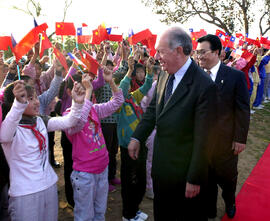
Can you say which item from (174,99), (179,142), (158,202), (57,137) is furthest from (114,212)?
(57,137)

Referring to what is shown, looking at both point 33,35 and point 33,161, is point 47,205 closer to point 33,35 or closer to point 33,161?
point 33,161

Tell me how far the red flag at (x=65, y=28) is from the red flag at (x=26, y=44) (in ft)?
6.83

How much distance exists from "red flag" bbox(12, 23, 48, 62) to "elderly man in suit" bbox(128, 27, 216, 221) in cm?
162

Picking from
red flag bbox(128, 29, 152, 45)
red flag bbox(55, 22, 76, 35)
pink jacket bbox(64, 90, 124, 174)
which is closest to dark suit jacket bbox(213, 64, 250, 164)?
pink jacket bbox(64, 90, 124, 174)

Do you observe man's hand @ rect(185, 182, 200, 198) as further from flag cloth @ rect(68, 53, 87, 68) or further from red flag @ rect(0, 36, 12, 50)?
Result: red flag @ rect(0, 36, 12, 50)

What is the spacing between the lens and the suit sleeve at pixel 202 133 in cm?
160

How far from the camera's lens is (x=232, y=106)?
2646 mm

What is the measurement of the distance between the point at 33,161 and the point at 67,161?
1.00 meters

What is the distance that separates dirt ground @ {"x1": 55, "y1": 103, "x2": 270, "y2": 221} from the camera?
3000 millimetres

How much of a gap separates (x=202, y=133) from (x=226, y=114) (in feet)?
3.82

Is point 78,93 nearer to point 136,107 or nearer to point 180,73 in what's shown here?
point 180,73

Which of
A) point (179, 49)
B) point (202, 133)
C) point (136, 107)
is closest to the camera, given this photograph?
point (202, 133)

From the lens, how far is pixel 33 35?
9.22 ft

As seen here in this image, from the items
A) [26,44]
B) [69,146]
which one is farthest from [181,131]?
[26,44]
